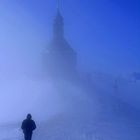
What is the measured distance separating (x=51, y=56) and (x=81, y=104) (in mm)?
39884

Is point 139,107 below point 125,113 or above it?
above

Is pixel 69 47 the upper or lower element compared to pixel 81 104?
upper

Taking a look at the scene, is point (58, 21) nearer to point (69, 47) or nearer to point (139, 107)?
point (69, 47)

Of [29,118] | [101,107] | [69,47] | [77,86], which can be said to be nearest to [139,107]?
[101,107]

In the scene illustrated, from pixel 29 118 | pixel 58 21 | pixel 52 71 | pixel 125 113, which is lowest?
pixel 29 118

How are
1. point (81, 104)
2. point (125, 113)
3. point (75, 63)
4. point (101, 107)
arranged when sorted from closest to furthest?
point (125, 113) → point (101, 107) → point (81, 104) → point (75, 63)

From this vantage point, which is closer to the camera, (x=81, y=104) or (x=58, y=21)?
(x=81, y=104)

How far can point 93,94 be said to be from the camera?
134125 millimetres

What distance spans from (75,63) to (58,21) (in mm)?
20070

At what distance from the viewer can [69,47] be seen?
464 ft

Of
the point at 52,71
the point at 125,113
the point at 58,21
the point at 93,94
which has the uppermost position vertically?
the point at 58,21

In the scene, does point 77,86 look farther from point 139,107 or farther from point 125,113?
point 125,113

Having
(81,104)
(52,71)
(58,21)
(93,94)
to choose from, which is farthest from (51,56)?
(81,104)

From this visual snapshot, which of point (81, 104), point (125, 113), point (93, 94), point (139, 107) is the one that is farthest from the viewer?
point (93, 94)
